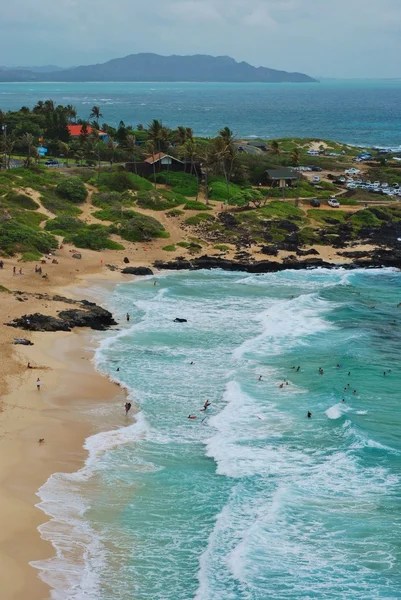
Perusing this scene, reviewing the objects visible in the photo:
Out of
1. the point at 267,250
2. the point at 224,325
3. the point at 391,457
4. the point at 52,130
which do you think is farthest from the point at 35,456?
the point at 52,130

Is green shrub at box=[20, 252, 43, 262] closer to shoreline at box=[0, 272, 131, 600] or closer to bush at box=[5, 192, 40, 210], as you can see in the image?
bush at box=[5, 192, 40, 210]

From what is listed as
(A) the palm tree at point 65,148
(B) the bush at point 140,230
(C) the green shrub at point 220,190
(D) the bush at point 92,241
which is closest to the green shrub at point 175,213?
(B) the bush at point 140,230

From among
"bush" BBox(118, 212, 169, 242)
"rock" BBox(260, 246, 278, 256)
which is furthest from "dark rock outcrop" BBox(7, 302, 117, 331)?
"rock" BBox(260, 246, 278, 256)

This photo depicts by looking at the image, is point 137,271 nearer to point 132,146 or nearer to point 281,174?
point 132,146

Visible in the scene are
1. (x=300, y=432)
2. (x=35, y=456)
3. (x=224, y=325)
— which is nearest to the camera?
(x=35, y=456)

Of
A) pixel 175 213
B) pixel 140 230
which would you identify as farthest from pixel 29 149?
pixel 140 230

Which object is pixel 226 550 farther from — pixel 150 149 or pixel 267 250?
pixel 150 149

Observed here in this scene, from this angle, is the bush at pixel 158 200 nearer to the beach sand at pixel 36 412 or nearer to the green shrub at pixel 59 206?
the green shrub at pixel 59 206
